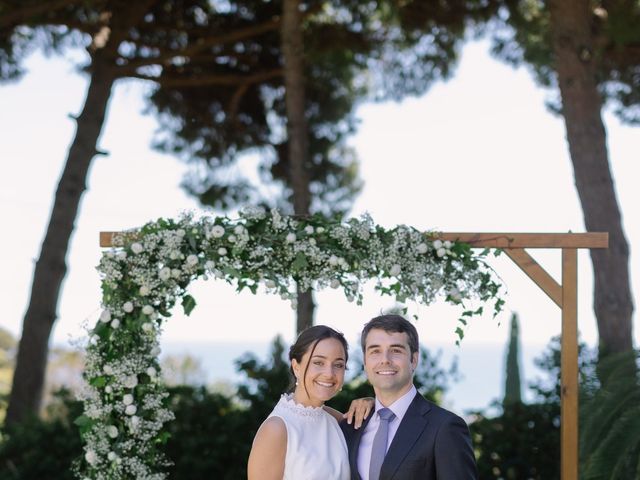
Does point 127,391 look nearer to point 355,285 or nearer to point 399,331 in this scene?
point 355,285

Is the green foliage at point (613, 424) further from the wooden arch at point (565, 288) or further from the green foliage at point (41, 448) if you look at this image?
the green foliage at point (41, 448)

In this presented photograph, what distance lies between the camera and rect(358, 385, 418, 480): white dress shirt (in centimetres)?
384

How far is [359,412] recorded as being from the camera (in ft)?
13.7

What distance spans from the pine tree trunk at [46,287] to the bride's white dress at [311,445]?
5.85m

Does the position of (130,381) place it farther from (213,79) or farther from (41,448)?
(213,79)

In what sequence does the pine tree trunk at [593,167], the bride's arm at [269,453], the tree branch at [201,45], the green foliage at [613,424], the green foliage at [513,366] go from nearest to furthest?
the bride's arm at [269,453]
the green foliage at [613,424]
the pine tree trunk at [593,167]
the tree branch at [201,45]
the green foliage at [513,366]

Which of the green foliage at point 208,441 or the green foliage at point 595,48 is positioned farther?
the green foliage at point 595,48

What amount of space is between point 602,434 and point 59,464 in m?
4.70

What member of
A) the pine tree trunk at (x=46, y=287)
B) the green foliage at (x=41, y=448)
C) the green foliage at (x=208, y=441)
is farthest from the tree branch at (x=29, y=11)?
the green foliage at (x=208, y=441)

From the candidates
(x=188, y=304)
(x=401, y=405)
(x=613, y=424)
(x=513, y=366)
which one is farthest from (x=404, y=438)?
(x=513, y=366)

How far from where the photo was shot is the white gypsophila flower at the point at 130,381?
510 centimetres

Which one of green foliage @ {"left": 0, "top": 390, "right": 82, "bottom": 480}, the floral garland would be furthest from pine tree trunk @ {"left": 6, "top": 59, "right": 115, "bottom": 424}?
the floral garland

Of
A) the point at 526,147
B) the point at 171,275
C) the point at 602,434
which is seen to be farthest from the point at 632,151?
the point at 171,275

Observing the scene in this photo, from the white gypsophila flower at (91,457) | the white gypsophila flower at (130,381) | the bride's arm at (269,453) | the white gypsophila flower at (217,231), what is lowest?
the white gypsophila flower at (91,457)
